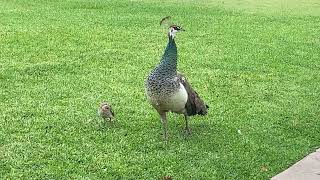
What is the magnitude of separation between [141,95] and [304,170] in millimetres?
2617

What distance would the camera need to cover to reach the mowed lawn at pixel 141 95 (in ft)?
16.0

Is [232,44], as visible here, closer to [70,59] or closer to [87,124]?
[70,59]

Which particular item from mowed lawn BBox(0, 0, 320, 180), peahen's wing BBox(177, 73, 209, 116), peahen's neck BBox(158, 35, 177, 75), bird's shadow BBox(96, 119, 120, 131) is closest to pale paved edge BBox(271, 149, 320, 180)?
mowed lawn BBox(0, 0, 320, 180)

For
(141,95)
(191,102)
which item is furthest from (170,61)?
(141,95)

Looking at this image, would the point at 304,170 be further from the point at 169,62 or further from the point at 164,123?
the point at 169,62

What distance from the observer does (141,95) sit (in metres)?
6.80

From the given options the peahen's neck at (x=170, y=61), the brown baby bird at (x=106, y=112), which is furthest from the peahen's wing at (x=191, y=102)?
the brown baby bird at (x=106, y=112)

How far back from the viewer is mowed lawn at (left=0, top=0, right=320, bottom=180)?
4.89 m

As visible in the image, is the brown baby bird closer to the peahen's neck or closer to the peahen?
the peahen

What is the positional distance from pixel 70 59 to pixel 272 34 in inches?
181

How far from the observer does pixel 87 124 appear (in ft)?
18.8

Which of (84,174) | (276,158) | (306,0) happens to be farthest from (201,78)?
(306,0)

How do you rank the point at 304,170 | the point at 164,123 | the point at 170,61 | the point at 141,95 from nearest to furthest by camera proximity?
the point at 304,170
the point at 170,61
the point at 164,123
the point at 141,95

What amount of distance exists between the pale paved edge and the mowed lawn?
0.16 meters
